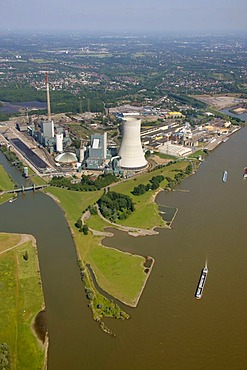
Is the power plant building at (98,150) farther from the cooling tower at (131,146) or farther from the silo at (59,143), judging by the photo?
the silo at (59,143)

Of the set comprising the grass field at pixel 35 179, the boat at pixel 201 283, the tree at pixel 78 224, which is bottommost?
the grass field at pixel 35 179

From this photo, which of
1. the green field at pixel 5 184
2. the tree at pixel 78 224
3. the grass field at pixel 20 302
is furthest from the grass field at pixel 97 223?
the green field at pixel 5 184

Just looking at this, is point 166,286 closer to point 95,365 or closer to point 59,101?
point 95,365

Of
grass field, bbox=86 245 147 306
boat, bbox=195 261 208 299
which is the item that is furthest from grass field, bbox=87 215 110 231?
boat, bbox=195 261 208 299

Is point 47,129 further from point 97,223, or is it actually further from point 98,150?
point 97,223

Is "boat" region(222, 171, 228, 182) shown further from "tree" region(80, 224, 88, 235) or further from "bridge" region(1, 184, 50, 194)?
"bridge" region(1, 184, 50, 194)

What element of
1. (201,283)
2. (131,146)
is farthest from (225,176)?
(201,283)
